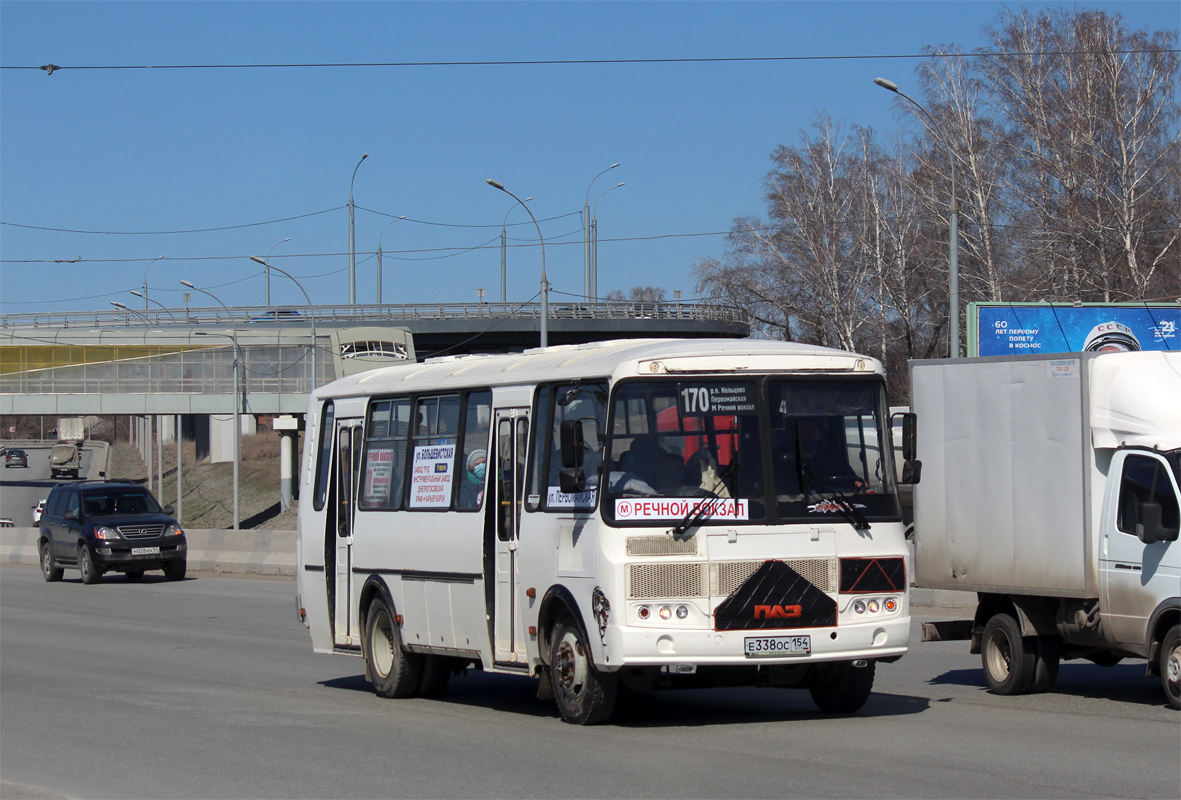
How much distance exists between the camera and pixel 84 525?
29.7m

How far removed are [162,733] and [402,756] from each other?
2255 millimetres

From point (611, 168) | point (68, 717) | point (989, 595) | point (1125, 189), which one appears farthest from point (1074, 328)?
point (611, 168)

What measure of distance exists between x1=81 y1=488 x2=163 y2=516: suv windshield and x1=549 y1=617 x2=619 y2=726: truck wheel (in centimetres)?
2218

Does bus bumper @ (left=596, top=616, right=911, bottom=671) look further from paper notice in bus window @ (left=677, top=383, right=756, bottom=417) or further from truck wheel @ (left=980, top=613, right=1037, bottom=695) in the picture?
truck wheel @ (left=980, top=613, right=1037, bottom=695)

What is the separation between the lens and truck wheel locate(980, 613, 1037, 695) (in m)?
11.3

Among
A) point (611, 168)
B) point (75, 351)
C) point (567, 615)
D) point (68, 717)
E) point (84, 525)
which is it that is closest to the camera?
point (567, 615)

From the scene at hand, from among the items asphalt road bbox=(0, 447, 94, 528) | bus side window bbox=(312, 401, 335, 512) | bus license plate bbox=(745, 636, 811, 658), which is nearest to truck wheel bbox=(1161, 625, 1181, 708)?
bus license plate bbox=(745, 636, 811, 658)

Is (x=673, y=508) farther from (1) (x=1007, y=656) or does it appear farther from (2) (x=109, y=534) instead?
(2) (x=109, y=534)

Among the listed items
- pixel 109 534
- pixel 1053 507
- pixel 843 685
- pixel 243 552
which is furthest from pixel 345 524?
pixel 243 552

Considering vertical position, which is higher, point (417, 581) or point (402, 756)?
point (417, 581)

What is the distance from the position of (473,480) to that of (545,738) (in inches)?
97.4

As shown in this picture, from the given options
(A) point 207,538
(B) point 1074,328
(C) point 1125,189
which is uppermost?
(C) point 1125,189

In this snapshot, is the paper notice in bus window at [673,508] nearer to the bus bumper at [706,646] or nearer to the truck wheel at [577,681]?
the bus bumper at [706,646]

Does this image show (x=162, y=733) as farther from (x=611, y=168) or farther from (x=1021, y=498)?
(x=611, y=168)
